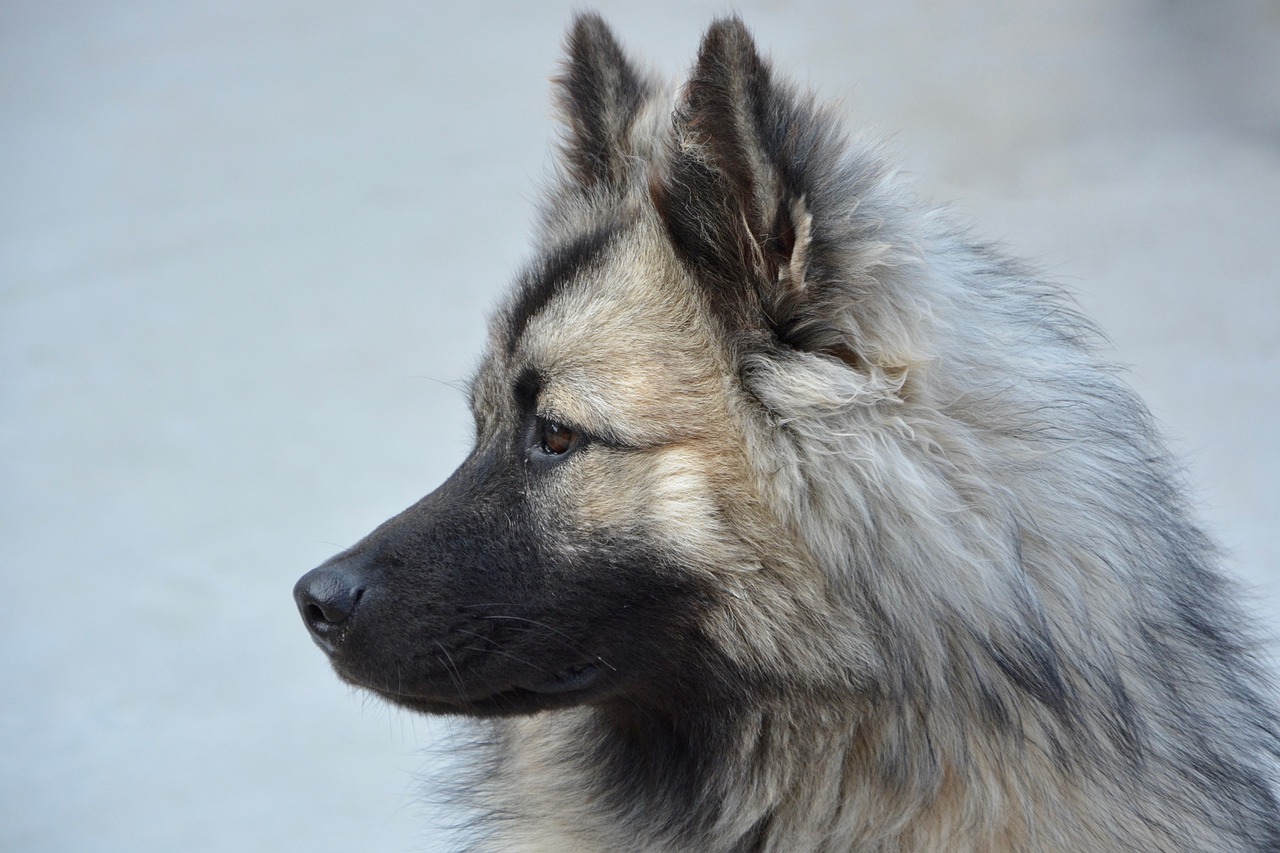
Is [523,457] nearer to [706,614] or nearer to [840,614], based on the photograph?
[706,614]

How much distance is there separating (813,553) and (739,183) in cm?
44

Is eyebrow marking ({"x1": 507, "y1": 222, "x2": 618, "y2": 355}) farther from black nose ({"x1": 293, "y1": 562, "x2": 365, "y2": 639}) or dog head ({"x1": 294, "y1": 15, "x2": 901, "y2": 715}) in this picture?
black nose ({"x1": 293, "y1": 562, "x2": 365, "y2": 639})

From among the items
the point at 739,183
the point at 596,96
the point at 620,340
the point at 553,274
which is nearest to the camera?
the point at 739,183

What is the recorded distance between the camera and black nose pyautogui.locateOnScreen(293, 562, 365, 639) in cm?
150

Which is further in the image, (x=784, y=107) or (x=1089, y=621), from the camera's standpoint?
(x=1089, y=621)

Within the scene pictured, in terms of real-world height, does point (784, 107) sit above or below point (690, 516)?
above

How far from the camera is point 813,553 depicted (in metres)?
1.47

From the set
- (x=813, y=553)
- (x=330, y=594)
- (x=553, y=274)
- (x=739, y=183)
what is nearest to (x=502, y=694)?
(x=330, y=594)

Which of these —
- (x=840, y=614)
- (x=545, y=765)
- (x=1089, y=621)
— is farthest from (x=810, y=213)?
(x=545, y=765)

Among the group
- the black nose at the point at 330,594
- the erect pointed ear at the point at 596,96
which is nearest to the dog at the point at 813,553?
the black nose at the point at 330,594

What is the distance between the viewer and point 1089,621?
1531 millimetres

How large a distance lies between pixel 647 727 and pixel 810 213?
2.33 ft

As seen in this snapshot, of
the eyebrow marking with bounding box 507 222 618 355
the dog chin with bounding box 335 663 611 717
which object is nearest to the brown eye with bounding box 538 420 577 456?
the eyebrow marking with bounding box 507 222 618 355

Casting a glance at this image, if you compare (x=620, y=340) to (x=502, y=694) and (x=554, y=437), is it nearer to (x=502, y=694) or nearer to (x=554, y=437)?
(x=554, y=437)
